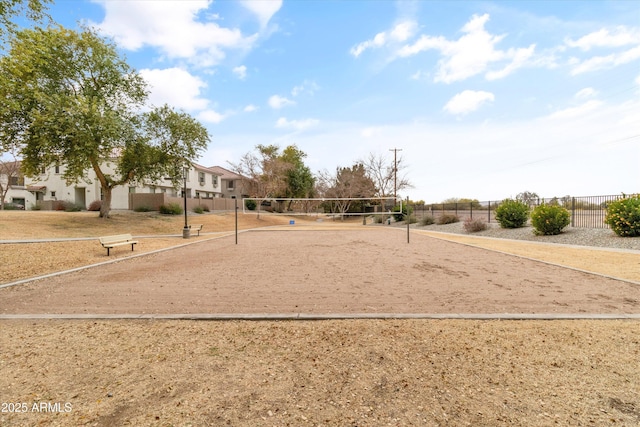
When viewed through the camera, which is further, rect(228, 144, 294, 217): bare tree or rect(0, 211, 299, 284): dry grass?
rect(228, 144, 294, 217): bare tree

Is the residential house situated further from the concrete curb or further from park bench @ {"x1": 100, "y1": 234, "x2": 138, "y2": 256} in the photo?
the concrete curb

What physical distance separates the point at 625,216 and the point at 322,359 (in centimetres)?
1691

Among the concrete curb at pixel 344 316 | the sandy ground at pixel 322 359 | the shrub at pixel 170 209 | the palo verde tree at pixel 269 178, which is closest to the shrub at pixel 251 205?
the palo verde tree at pixel 269 178

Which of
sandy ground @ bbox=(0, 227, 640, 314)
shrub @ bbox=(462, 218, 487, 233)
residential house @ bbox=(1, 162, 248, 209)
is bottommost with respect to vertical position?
sandy ground @ bbox=(0, 227, 640, 314)

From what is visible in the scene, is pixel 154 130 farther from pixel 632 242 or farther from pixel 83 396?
pixel 632 242

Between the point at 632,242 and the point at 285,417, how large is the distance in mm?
16338

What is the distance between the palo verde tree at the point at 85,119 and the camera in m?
18.1

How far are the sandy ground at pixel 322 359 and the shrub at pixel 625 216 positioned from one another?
32.1 feet

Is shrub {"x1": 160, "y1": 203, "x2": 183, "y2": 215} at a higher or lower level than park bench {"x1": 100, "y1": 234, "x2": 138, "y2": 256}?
higher

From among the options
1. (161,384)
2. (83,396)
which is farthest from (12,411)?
(161,384)

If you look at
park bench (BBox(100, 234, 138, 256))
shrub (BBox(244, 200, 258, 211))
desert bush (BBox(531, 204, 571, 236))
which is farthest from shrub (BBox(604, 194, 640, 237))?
shrub (BBox(244, 200, 258, 211))

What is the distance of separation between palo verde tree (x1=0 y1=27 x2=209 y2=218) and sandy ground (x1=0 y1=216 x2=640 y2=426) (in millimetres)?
15876

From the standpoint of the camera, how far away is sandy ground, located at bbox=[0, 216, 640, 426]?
2.57 meters

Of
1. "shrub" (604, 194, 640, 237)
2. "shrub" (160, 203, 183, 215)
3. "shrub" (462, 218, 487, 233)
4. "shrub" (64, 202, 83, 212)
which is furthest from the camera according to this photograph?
"shrub" (64, 202, 83, 212)
